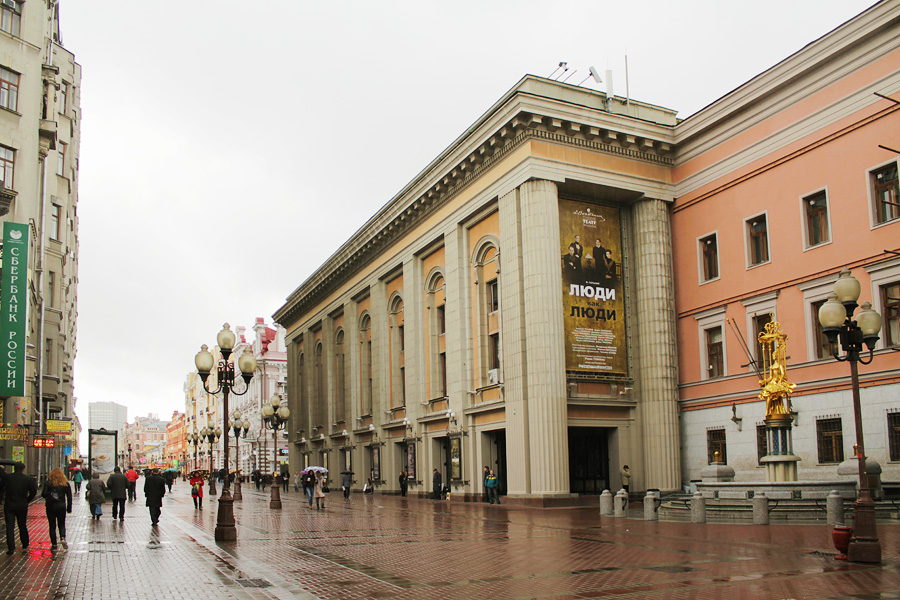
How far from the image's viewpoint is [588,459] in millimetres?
34188

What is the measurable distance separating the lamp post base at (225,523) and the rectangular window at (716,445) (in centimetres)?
1916

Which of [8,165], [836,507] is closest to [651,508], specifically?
[836,507]

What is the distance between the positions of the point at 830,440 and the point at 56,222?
38.4m

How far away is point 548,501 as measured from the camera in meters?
29.1

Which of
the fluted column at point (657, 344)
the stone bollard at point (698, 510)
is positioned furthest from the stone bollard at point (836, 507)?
the fluted column at point (657, 344)

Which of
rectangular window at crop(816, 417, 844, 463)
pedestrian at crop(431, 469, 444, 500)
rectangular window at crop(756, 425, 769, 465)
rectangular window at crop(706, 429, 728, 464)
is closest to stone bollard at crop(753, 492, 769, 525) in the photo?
rectangular window at crop(816, 417, 844, 463)

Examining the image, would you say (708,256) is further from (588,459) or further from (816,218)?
(588,459)

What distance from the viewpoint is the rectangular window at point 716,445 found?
30.9 m

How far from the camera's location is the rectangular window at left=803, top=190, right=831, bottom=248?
27.9 meters

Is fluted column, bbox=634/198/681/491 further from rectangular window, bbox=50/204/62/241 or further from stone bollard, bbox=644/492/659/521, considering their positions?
rectangular window, bbox=50/204/62/241

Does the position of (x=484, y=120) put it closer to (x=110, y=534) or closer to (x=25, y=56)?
(x=25, y=56)

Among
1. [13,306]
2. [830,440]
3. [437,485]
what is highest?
[13,306]

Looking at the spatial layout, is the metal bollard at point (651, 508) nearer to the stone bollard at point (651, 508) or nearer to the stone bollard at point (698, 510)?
the stone bollard at point (651, 508)

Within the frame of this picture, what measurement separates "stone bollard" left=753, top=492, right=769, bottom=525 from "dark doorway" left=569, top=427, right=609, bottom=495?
13573mm
